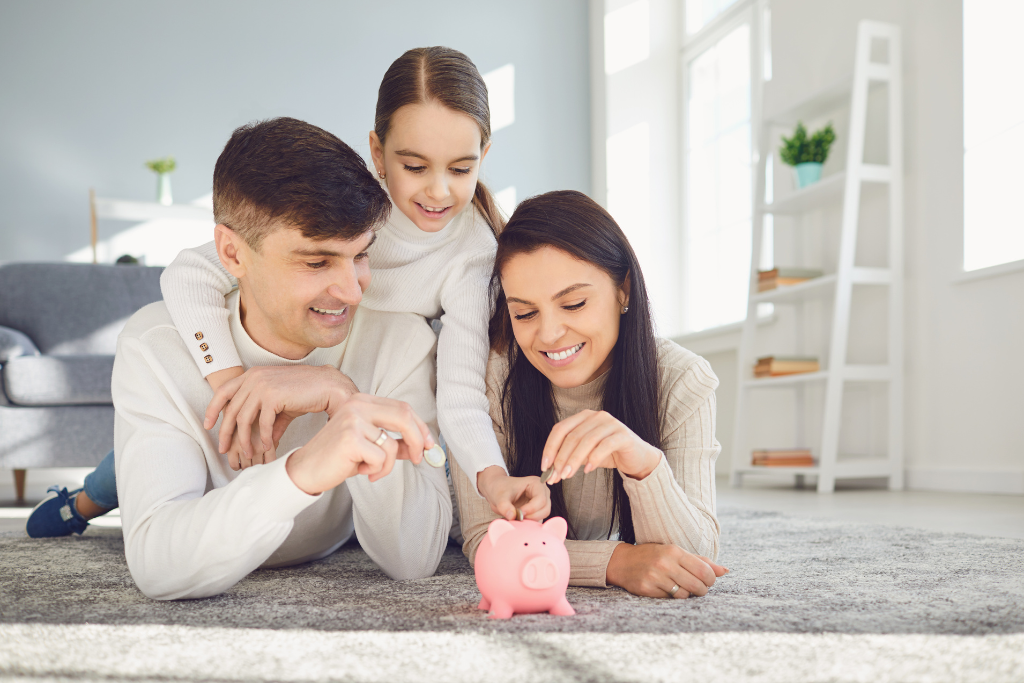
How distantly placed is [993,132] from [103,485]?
3.15 m

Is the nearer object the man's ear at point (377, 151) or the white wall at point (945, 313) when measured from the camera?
the man's ear at point (377, 151)

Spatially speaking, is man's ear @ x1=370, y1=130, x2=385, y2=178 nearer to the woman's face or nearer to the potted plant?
the woman's face

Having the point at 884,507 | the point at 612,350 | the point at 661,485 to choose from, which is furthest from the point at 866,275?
the point at 661,485

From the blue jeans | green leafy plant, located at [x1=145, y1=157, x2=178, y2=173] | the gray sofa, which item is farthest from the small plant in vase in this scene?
the blue jeans

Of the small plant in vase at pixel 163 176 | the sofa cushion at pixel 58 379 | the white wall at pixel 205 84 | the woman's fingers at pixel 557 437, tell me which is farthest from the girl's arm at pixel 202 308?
the white wall at pixel 205 84

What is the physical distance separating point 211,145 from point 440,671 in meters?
→ 5.56

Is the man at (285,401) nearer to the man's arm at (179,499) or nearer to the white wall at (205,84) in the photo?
the man's arm at (179,499)

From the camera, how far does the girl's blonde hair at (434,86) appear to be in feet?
5.16

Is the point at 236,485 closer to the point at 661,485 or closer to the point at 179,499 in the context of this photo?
the point at 179,499

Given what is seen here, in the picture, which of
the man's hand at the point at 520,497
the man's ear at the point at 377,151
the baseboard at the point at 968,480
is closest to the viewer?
the man's hand at the point at 520,497

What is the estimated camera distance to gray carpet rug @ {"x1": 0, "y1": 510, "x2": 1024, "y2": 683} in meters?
0.76

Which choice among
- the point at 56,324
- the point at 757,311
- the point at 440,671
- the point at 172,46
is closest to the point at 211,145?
the point at 172,46

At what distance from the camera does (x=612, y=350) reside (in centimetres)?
145

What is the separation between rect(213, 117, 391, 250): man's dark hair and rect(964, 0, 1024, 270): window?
2660 millimetres
